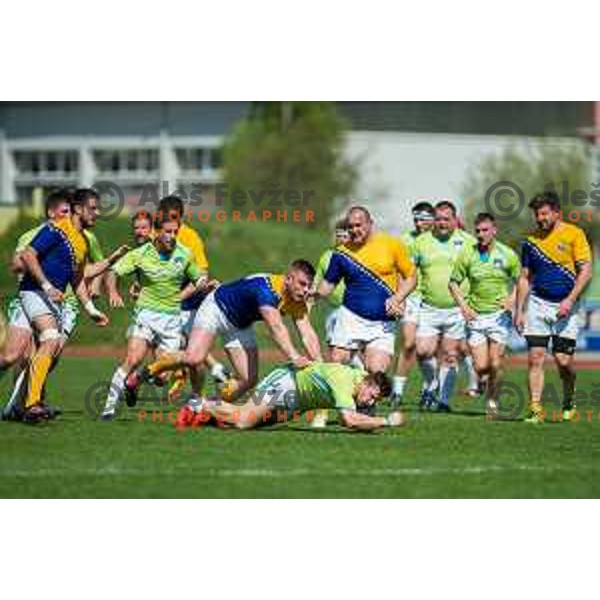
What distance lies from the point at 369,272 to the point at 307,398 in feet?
6.82

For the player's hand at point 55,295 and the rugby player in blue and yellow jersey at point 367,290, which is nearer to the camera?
the player's hand at point 55,295

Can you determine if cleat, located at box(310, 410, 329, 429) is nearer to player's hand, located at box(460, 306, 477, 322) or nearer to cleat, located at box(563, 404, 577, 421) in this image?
player's hand, located at box(460, 306, 477, 322)

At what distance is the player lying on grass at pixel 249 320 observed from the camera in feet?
50.6

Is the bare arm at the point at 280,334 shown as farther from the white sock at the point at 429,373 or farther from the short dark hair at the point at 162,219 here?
the white sock at the point at 429,373

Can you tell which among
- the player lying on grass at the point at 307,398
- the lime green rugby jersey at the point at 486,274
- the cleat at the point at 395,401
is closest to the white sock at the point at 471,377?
the cleat at the point at 395,401

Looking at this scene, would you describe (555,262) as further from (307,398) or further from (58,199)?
(58,199)

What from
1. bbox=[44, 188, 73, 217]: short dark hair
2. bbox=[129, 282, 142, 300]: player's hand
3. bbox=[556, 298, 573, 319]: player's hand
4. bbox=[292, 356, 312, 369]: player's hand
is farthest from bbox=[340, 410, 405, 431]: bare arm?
bbox=[44, 188, 73, 217]: short dark hair

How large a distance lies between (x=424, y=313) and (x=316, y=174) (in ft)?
78.6

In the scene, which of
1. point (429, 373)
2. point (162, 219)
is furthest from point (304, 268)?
point (429, 373)

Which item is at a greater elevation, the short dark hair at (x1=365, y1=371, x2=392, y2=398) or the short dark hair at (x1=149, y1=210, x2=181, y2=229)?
the short dark hair at (x1=149, y1=210, x2=181, y2=229)

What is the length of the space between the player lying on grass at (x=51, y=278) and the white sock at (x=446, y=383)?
415 cm

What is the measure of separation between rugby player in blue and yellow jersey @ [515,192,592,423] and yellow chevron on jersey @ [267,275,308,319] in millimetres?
2607

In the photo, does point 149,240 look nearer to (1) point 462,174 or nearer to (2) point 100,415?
(2) point 100,415

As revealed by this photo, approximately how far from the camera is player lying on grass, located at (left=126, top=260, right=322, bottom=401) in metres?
15.4
